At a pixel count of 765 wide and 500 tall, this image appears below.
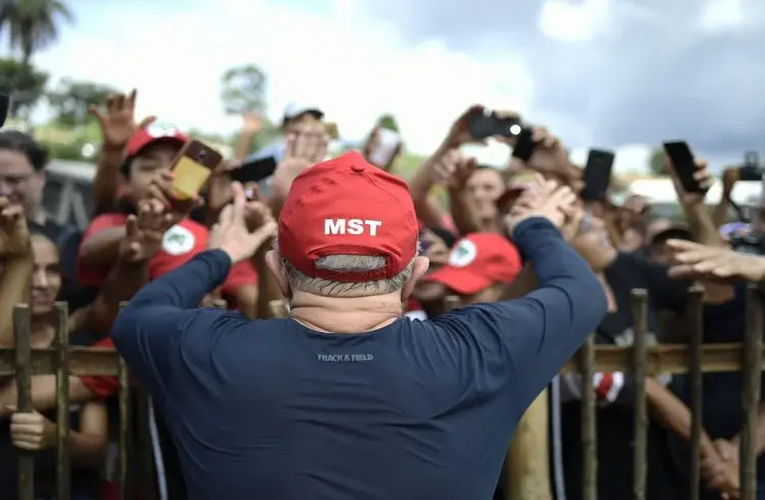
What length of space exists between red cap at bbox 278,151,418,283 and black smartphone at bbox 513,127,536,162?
6.07ft

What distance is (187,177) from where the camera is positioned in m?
2.64

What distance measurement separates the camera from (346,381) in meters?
1.51

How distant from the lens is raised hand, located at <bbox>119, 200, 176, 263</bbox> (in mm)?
2631

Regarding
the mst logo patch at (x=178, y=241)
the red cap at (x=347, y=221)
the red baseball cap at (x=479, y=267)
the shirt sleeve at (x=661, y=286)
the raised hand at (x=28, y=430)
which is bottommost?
the raised hand at (x=28, y=430)

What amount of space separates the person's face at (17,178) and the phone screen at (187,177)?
1218 millimetres

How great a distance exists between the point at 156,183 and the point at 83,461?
0.96 m

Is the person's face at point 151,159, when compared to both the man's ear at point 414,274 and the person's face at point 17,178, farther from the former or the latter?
the man's ear at point 414,274

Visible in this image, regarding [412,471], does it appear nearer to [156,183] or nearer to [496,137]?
[156,183]

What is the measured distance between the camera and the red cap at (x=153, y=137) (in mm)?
3568

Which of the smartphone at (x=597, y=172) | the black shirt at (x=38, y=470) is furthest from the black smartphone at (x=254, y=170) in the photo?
the smartphone at (x=597, y=172)

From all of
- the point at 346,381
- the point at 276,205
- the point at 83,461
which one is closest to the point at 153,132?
the point at 276,205

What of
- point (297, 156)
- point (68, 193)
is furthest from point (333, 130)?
point (68, 193)

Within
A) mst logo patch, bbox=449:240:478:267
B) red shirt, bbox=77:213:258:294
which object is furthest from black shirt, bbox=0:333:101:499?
mst logo patch, bbox=449:240:478:267

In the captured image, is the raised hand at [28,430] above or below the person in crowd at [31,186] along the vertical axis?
below
